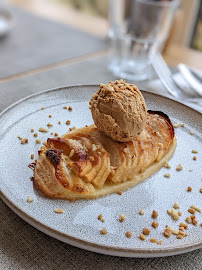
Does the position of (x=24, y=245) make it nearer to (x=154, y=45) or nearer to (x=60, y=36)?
(x=154, y=45)

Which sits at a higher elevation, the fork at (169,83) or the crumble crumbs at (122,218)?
the fork at (169,83)

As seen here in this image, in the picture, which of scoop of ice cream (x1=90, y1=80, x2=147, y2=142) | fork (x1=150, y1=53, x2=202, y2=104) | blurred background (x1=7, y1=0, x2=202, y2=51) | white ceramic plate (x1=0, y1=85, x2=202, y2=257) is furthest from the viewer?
blurred background (x1=7, y1=0, x2=202, y2=51)

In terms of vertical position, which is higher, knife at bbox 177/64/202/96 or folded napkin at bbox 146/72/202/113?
knife at bbox 177/64/202/96

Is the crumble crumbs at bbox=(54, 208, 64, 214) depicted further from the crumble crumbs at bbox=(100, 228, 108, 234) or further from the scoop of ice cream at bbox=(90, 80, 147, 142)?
the scoop of ice cream at bbox=(90, 80, 147, 142)

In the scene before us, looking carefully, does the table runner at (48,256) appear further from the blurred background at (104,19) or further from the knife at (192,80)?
the blurred background at (104,19)

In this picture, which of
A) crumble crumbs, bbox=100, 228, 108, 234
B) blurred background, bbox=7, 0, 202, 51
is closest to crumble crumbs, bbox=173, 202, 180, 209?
crumble crumbs, bbox=100, 228, 108, 234

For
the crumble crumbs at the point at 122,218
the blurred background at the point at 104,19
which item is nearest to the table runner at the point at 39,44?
the blurred background at the point at 104,19
